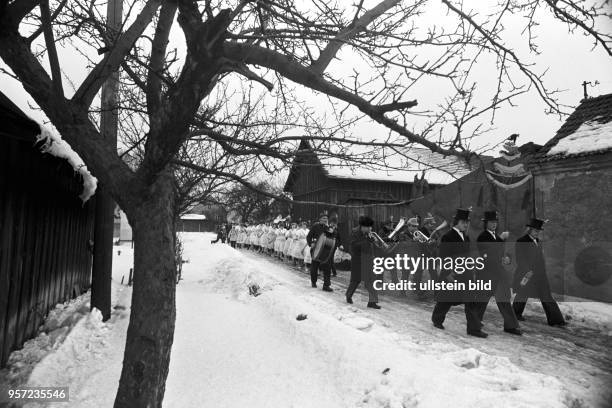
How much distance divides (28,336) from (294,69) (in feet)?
16.8

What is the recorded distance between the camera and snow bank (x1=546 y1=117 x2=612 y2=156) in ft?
30.8

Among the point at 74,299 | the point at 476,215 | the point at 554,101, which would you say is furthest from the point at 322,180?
the point at 554,101

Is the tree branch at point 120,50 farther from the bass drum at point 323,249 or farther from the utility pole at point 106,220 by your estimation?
the bass drum at point 323,249

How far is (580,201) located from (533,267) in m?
3.18

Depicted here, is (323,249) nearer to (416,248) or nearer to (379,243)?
(379,243)

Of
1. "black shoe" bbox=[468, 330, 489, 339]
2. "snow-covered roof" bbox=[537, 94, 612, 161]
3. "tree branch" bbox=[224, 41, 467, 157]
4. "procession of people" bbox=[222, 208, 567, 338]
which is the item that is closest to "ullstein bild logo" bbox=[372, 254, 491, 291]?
"procession of people" bbox=[222, 208, 567, 338]

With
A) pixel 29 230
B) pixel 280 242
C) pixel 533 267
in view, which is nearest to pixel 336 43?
pixel 29 230

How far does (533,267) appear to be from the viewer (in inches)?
302

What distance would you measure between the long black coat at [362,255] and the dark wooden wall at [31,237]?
5.50 m

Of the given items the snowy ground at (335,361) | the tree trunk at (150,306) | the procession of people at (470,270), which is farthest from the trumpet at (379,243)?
the tree trunk at (150,306)

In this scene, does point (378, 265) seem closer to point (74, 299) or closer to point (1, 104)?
point (74, 299)

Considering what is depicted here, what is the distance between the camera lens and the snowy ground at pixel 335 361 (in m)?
4.17

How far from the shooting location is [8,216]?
480 cm

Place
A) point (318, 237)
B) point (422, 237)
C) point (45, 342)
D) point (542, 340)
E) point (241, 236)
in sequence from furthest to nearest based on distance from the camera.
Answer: point (241, 236) → point (318, 237) → point (422, 237) → point (542, 340) → point (45, 342)
